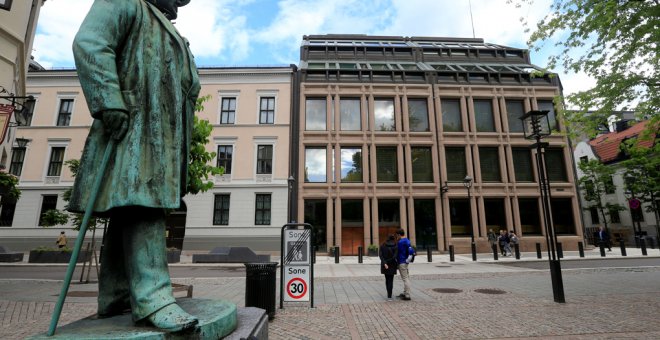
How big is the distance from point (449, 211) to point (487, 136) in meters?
7.38

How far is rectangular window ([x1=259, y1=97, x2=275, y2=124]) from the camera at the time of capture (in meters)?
27.1

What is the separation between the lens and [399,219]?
25469 millimetres

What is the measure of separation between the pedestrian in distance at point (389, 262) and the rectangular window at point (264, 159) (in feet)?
59.3

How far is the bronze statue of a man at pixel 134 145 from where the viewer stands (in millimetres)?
2207

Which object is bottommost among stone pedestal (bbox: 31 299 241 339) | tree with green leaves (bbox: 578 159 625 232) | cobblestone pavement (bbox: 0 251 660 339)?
cobblestone pavement (bbox: 0 251 660 339)

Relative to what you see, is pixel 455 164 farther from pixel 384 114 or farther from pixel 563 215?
pixel 563 215

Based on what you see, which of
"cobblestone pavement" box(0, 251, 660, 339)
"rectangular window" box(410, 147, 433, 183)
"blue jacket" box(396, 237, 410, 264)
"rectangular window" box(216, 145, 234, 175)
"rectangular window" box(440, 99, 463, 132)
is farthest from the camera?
"rectangular window" box(440, 99, 463, 132)

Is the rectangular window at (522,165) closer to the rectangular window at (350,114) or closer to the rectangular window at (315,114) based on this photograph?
the rectangular window at (350,114)

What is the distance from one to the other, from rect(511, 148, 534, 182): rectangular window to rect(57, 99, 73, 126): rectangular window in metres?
37.2

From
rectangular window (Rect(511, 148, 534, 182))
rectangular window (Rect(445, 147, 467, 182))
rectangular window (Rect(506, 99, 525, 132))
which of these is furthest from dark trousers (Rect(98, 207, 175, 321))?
rectangular window (Rect(506, 99, 525, 132))

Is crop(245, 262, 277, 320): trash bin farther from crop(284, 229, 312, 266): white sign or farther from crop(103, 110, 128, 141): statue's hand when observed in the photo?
crop(103, 110, 128, 141): statue's hand

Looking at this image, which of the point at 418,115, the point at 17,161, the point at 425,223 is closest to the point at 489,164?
the point at 418,115

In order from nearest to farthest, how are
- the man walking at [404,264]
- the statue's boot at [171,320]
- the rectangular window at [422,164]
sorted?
the statue's boot at [171,320] < the man walking at [404,264] < the rectangular window at [422,164]

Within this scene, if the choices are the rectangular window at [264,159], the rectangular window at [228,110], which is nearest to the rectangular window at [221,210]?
the rectangular window at [264,159]
